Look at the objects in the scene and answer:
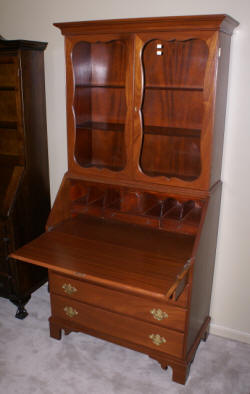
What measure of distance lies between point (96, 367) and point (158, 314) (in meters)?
0.56

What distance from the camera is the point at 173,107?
7.07ft

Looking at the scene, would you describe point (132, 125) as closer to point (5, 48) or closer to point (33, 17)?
point (5, 48)

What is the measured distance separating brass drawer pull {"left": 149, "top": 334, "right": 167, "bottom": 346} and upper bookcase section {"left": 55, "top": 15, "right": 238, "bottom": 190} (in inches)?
32.9

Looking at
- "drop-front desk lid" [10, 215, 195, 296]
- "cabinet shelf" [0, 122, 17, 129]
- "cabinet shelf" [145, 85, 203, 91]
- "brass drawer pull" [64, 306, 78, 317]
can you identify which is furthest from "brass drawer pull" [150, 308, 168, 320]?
"cabinet shelf" [0, 122, 17, 129]

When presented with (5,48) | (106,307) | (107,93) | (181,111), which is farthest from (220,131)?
(5,48)

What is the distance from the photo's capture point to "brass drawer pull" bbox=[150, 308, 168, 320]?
1975mm

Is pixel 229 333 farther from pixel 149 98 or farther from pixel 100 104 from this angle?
pixel 100 104

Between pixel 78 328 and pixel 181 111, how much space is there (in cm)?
147

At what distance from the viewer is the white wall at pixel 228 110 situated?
79.6 inches

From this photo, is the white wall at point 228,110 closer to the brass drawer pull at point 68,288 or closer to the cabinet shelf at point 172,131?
the cabinet shelf at point 172,131

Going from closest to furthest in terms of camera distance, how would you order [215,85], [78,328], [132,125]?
[215,85] < [132,125] < [78,328]

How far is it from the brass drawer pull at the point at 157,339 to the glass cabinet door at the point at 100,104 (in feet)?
3.17

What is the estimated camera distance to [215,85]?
5.82 ft

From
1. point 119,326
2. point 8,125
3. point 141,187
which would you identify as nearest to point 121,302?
point 119,326
